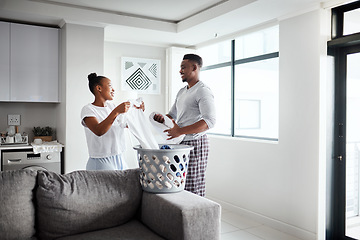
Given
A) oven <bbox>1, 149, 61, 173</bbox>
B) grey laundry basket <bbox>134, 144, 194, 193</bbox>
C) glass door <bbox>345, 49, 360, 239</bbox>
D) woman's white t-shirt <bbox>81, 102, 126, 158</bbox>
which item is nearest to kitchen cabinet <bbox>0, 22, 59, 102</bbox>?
oven <bbox>1, 149, 61, 173</bbox>

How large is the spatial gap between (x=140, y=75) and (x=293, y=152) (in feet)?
8.39

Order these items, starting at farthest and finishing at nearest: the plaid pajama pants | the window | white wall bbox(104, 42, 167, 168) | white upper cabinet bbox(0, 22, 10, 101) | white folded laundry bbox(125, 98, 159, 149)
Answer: white wall bbox(104, 42, 167, 168)
the window
white upper cabinet bbox(0, 22, 10, 101)
the plaid pajama pants
white folded laundry bbox(125, 98, 159, 149)

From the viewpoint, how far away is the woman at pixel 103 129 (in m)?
2.36

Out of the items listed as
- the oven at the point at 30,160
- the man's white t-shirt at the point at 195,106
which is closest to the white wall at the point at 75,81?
the oven at the point at 30,160

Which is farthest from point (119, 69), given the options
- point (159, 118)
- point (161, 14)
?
point (159, 118)

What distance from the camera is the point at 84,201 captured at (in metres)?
2.12

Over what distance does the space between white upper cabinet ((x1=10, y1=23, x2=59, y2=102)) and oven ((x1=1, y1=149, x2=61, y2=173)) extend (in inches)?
25.9

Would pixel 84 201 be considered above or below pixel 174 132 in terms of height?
below

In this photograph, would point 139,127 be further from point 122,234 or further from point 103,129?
point 122,234

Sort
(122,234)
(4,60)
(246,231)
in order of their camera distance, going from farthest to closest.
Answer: (4,60) < (246,231) < (122,234)

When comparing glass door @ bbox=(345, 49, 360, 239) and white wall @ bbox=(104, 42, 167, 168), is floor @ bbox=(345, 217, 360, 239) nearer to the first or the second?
glass door @ bbox=(345, 49, 360, 239)

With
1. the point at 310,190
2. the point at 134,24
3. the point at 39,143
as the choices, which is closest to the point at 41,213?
the point at 39,143

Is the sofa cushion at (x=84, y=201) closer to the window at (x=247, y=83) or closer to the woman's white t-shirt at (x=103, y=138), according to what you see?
the woman's white t-shirt at (x=103, y=138)

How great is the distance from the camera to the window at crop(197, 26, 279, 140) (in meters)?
4.07
